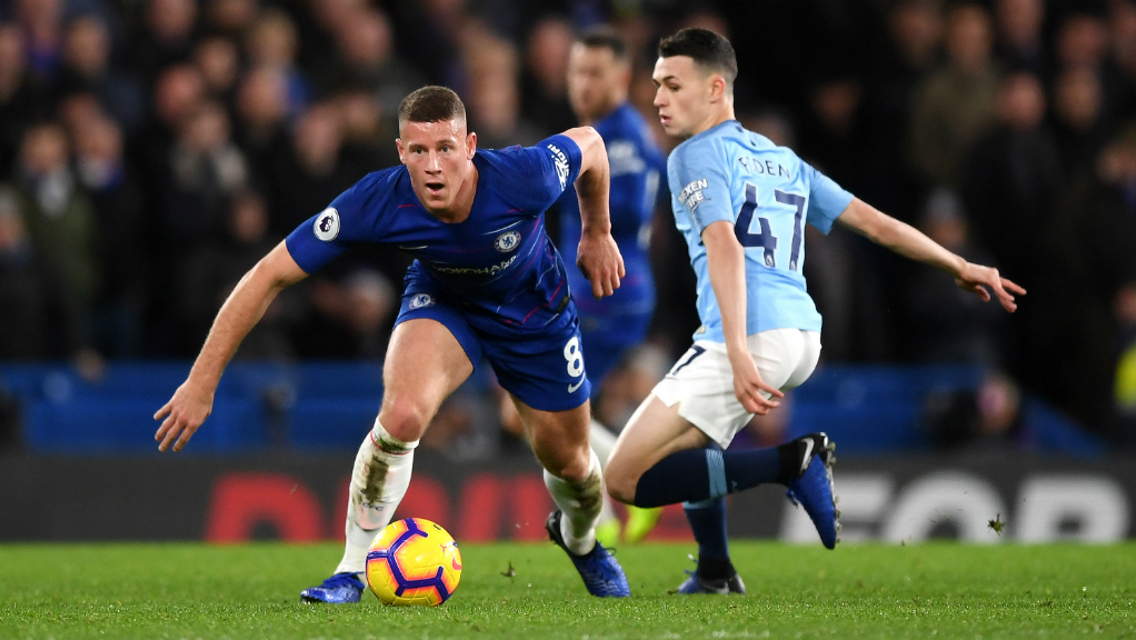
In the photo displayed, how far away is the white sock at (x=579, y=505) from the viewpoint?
5625 millimetres

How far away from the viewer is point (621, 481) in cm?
546

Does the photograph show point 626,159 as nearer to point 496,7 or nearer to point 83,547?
point 83,547

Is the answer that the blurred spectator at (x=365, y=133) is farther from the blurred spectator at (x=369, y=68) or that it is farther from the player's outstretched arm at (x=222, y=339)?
the player's outstretched arm at (x=222, y=339)

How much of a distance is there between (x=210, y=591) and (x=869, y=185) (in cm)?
720

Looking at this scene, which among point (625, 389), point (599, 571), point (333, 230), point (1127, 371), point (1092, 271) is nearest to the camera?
point (333, 230)

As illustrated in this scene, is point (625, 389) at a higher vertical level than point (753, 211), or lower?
lower

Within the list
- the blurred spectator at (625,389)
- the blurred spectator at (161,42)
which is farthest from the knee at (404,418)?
the blurred spectator at (161,42)

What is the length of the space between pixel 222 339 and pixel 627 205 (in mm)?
3248

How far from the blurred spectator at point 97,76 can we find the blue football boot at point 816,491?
23.1 ft

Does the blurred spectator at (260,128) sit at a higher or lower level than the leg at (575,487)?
higher

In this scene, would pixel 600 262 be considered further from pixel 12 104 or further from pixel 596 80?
pixel 12 104

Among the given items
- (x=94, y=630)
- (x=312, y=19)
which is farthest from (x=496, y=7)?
(x=94, y=630)

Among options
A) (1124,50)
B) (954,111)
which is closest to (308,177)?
(954,111)

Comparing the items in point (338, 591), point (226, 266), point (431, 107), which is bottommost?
point (338, 591)
